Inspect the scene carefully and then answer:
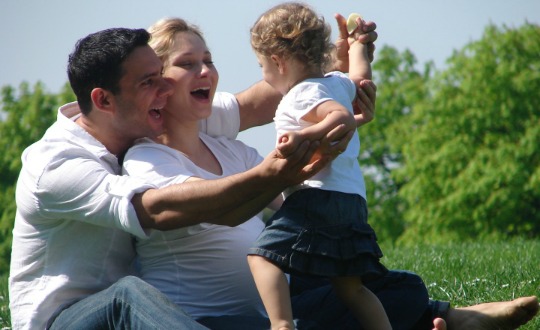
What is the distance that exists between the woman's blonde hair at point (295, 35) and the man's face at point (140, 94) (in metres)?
0.54

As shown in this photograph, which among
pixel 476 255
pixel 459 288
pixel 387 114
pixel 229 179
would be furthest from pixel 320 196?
pixel 387 114

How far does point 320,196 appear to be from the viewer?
436 centimetres

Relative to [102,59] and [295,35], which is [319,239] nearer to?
[295,35]

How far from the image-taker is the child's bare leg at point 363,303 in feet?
14.4

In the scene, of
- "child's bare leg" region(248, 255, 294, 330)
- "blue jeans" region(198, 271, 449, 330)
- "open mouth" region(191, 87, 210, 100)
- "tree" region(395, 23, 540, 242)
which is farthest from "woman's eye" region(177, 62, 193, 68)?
"tree" region(395, 23, 540, 242)

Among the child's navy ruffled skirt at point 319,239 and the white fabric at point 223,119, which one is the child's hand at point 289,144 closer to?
the child's navy ruffled skirt at point 319,239

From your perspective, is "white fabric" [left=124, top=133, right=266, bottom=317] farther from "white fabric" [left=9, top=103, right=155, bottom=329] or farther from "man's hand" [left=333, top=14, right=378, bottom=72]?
"man's hand" [left=333, top=14, right=378, bottom=72]

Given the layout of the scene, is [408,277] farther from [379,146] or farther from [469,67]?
[379,146]

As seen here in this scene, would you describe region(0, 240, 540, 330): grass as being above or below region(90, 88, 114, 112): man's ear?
below

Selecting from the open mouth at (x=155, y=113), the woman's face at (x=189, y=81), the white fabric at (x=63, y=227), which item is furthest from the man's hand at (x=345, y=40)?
the white fabric at (x=63, y=227)

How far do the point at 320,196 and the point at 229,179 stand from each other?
1.59 ft

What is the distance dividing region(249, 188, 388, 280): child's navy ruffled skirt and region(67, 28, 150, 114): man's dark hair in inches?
43.1

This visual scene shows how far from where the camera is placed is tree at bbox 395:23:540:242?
3400 centimetres

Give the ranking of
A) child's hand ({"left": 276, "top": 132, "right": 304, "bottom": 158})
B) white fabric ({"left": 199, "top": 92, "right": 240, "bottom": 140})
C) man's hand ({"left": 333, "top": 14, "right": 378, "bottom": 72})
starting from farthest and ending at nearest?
1. white fabric ({"left": 199, "top": 92, "right": 240, "bottom": 140})
2. man's hand ({"left": 333, "top": 14, "right": 378, "bottom": 72})
3. child's hand ({"left": 276, "top": 132, "right": 304, "bottom": 158})
